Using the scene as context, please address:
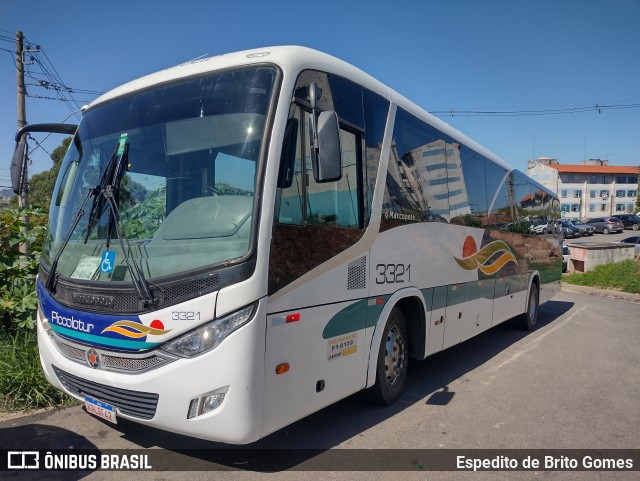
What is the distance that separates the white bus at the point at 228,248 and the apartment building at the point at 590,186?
3272 inches

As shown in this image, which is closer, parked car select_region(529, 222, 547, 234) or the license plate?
the license plate

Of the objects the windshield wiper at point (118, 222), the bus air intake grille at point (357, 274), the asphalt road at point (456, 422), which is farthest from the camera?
the bus air intake grille at point (357, 274)

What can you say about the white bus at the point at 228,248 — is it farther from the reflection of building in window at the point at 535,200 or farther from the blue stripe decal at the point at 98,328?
the reflection of building in window at the point at 535,200

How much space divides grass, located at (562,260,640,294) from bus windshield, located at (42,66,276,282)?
1751 centimetres

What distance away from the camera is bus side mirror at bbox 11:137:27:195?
4.85 meters

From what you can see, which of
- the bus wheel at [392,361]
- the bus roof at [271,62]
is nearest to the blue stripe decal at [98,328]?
the bus roof at [271,62]

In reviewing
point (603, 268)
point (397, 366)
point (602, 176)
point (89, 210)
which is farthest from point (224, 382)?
point (602, 176)

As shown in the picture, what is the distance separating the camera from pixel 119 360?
3508 mm

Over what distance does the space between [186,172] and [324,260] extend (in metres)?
1.30

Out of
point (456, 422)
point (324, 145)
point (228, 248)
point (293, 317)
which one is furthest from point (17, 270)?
point (456, 422)

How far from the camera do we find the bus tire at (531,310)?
10.2 meters

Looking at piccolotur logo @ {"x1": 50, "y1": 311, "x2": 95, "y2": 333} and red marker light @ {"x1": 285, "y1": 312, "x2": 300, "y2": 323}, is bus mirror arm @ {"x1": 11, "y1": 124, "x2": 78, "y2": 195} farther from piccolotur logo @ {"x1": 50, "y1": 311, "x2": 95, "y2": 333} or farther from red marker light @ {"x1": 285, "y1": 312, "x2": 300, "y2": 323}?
red marker light @ {"x1": 285, "y1": 312, "x2": 300, "y2": 323}

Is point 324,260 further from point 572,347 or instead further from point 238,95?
point 572,347

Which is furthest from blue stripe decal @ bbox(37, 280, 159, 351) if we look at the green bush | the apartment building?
the apartment building
